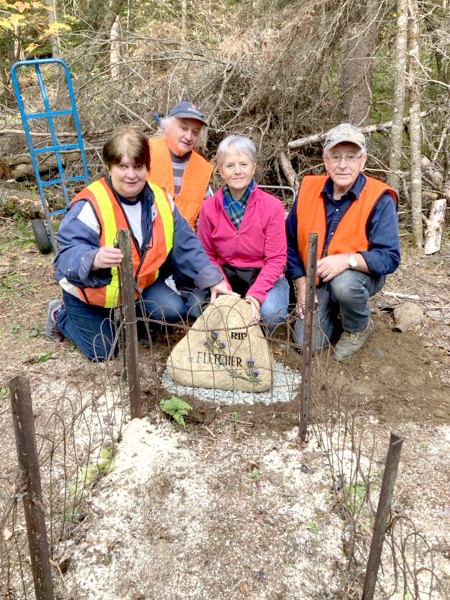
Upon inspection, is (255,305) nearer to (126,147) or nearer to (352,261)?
(352,261)

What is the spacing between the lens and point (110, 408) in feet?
9.78

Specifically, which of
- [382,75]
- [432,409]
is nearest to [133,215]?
[432,409]

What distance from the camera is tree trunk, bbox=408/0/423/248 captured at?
15.1ft

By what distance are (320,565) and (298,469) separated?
1.79 ft

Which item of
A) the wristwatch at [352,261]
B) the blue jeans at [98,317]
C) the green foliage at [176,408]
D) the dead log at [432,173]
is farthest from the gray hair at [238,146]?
the dead log at [432,173]

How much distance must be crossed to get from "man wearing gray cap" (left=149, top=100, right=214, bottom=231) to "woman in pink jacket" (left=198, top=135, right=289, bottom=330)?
1.65 ft

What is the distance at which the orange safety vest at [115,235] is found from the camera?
2.94m

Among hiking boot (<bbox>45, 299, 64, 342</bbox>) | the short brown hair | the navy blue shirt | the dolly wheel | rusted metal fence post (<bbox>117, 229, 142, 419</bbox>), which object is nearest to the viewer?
rusted metal fence post (<bbox>117, 229, 142, 419</bbox>)

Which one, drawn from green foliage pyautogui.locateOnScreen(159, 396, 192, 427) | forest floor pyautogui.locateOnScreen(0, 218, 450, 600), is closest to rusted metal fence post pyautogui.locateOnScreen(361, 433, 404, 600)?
forest floor pyautogui.locateOnScreen(0, 218, 450, 600)

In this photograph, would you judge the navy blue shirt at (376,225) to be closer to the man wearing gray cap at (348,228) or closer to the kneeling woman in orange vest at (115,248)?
the man wearing gray cap at (348,228)

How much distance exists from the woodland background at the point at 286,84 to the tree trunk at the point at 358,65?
0.04ft

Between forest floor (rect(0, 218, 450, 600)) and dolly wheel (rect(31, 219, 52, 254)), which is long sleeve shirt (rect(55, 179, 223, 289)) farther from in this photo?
dolly wheel (rect(31, 219, 52, 254))

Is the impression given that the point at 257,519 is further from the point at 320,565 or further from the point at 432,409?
the point at 432,409

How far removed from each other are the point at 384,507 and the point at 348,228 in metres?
2.08
